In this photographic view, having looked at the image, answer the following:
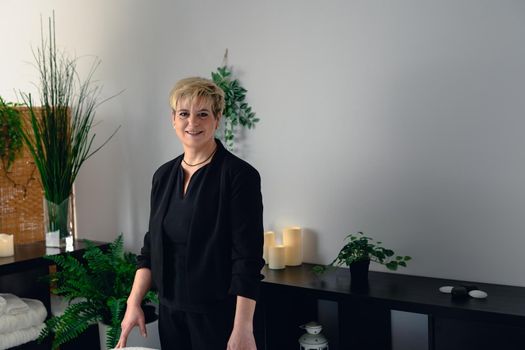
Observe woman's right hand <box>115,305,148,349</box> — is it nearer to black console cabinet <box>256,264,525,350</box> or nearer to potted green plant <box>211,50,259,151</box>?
black console cabinet <box>256,264,525,350</box>

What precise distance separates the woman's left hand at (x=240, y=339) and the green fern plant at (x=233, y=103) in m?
1.24

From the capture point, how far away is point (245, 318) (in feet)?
6.32

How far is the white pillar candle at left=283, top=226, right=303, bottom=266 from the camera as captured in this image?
2.79 m

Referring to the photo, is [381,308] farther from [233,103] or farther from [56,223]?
[56,223]

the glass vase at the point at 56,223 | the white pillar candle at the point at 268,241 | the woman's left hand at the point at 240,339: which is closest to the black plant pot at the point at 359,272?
the white pillar candle at the point at 268,241

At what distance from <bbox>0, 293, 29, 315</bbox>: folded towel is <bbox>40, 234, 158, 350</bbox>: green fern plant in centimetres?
13

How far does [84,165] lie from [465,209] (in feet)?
7.00

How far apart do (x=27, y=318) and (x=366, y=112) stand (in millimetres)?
1692

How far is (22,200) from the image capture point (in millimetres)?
3379


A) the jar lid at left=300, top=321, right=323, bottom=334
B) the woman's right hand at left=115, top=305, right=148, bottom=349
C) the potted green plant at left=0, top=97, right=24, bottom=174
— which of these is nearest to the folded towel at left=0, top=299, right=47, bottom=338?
the potted green plant at left=0, top=97, right=24, bottom=174

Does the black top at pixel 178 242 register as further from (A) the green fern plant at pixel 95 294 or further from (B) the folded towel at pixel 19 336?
(B) the folded towel at pixel 19 336

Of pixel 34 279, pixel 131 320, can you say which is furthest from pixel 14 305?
pixel 131 320

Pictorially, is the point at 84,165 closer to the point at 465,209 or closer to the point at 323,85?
the point at 323,85

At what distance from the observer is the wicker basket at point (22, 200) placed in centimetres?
330
